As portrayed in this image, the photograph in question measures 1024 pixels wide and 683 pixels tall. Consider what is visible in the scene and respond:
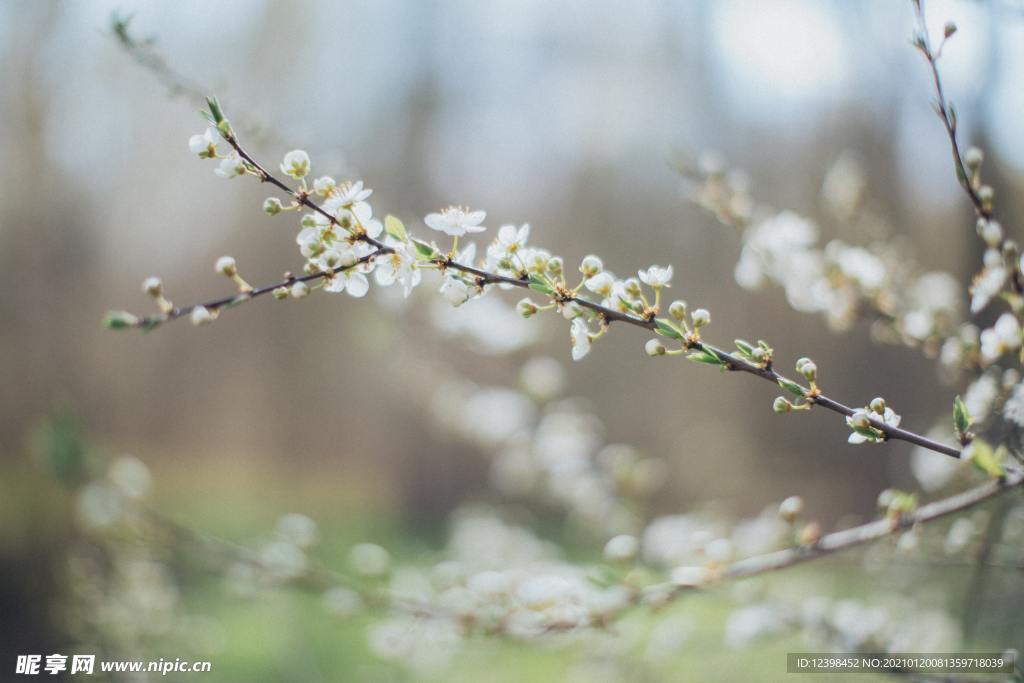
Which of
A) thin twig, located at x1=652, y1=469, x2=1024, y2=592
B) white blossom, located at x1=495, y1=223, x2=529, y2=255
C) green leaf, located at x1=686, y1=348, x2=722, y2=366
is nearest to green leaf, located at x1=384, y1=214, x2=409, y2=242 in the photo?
white blossom, located at x1=495, y1=223, x2=529, y2=255

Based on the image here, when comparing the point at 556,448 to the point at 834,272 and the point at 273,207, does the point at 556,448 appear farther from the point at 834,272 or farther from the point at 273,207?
the point at 273,207

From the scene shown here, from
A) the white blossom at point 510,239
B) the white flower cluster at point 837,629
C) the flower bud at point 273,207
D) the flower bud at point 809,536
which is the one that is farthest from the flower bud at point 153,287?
the white flower cluster at point 837,629

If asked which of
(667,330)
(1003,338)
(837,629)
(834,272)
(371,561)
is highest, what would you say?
Result: (834,272)

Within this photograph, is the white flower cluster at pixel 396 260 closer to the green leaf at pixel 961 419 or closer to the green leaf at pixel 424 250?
the green leaf at pixel 424 250

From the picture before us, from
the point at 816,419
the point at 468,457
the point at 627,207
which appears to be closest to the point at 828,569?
the point at 816,419

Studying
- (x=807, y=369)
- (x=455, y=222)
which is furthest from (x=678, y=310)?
(x=455, y=222)

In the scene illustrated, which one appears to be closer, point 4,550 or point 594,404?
point 4,550

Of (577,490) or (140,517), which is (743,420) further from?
(140,517)
